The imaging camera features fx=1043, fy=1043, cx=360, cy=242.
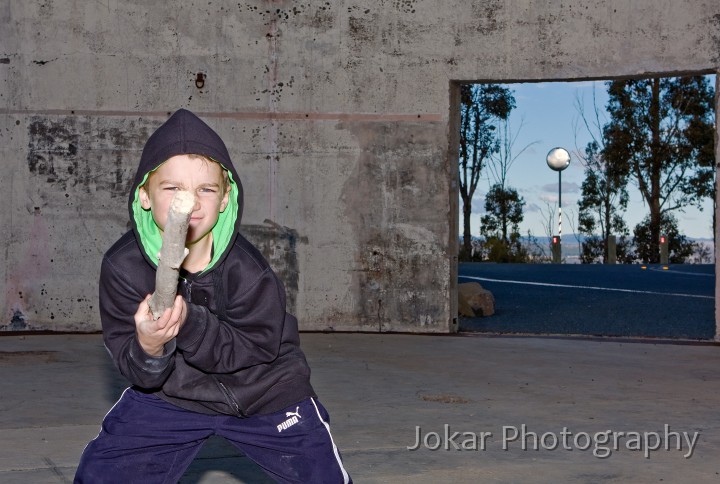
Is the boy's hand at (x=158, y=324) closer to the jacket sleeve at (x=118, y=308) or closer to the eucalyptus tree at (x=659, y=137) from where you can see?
the jacket sleeve at (x=118, y=308)

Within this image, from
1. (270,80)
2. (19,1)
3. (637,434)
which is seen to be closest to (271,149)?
(270,80)

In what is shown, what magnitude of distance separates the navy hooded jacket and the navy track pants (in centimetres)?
4

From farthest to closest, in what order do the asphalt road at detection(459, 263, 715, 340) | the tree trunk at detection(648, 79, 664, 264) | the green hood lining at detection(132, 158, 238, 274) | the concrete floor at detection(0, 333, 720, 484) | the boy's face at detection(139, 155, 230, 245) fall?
the tree trunk at detection(648, 79, 664, 264)
the asphalt road at detection(459, 263, 715, 340)
the concrete floor at detection(0, 333, 720, 484)
the green hood lining at detection(132, 158, 238, 274)
the boy's face at detection(139, 155, 230, 245)

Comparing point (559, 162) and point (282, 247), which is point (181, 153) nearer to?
point (282, 247)

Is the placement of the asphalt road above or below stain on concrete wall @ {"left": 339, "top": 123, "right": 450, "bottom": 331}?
below

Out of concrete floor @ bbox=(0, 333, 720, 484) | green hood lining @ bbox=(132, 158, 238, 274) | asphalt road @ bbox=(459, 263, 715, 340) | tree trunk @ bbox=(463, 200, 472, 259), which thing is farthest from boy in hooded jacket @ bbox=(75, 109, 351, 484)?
tree trunk @ bbox=(463, 200, 472, 259)

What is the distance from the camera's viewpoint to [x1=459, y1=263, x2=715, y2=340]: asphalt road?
10.5 m

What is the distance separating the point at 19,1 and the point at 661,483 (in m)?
7.77

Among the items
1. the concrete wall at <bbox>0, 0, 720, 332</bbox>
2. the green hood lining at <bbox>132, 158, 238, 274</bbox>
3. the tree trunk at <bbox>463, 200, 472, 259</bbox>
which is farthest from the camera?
the tree trunk at <bbox>463, 200, 472, 259</bbox>

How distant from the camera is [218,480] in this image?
416 cm

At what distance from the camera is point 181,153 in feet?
8.17

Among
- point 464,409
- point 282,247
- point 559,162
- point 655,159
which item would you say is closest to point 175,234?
point 464,409

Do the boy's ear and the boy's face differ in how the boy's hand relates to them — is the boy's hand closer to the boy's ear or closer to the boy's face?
the boy's face

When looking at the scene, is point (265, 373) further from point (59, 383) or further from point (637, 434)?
point (59, 383)
